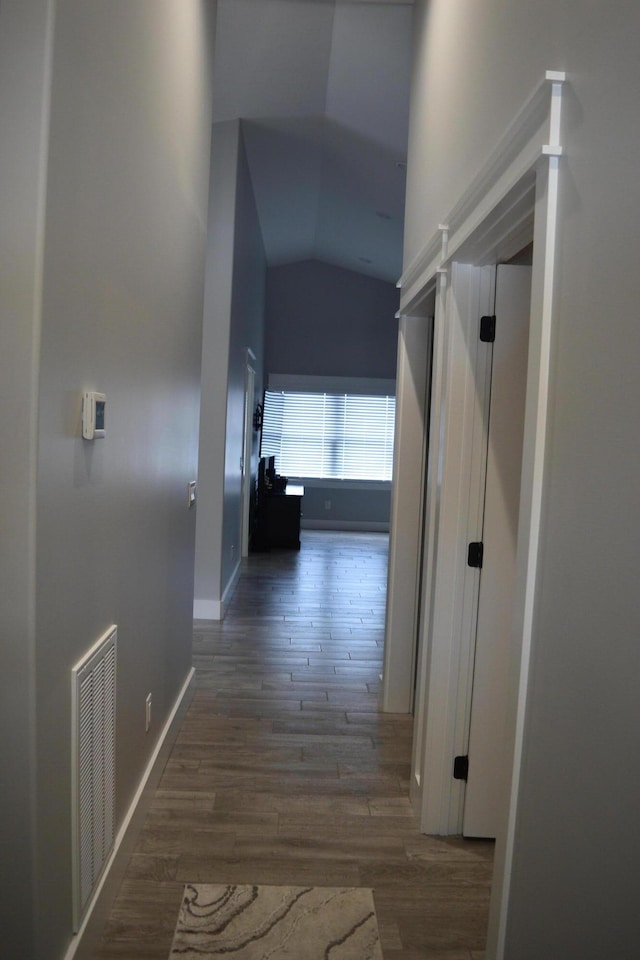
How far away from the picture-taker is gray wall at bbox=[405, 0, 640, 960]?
121cm

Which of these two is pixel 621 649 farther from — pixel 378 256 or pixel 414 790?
pixel 378 256

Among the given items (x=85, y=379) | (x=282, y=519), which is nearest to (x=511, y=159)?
(x=85, y=379)

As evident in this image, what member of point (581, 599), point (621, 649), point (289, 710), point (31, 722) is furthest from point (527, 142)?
point (289, 710)

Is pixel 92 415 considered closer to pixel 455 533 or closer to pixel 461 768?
pixel 455 533

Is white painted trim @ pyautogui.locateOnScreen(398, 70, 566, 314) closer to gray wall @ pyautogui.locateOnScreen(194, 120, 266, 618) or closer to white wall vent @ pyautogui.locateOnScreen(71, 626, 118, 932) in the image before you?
white wall vent @ pyautogui.locateOnScreen(71, 626, 118, 932)

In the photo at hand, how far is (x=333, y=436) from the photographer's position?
38.2ft

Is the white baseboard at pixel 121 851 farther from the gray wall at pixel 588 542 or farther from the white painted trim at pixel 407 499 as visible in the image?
the white painted trim at pixel 407 499

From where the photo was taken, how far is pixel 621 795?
1.21 metres

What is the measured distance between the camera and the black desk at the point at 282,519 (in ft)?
30.7

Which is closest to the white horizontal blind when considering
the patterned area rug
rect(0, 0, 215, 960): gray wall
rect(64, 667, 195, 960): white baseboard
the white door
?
rect(64, 667, 195, 960): white baseboard

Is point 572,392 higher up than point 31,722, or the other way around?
point 572,392

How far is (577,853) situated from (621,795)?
0.23m

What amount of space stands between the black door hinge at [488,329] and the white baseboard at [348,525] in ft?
29.4

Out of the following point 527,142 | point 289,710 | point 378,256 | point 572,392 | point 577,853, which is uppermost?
point 378,256
